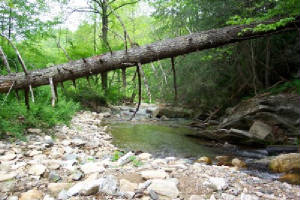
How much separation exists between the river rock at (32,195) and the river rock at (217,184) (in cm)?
174

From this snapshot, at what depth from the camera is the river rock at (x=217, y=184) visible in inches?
84.6

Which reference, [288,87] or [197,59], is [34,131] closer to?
[197,59]

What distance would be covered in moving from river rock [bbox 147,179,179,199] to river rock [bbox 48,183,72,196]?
0.89 m

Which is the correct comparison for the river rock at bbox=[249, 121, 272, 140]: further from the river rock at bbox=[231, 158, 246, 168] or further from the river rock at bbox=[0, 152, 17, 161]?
the river rock at bbox=[0, 152, 17, 161]

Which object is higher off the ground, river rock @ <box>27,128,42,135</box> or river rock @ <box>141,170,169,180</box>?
river rock @ <box>27,128,42,135</box>

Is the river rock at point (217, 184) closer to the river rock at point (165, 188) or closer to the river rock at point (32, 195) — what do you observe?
the river rock at point (165, 188)

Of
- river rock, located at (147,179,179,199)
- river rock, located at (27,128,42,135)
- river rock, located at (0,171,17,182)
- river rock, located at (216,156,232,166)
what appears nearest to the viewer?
river rock, located at (147,179,179,199)

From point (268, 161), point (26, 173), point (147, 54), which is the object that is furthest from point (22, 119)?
point (268, 161)

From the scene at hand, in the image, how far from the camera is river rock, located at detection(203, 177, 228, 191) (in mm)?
2148

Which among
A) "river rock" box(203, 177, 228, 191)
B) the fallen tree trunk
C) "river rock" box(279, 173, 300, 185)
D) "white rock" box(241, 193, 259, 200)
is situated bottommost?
"river rock" box(279, 173, 300, 185)

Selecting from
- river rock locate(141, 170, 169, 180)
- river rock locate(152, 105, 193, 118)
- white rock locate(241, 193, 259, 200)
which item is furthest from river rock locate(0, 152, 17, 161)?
river rock locate(152, 105, 193, 118)

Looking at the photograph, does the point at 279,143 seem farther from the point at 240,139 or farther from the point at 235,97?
the point at 235,97

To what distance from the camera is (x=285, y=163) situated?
371 cm

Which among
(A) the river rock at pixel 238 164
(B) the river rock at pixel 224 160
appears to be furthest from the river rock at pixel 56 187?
(A) the river rock at pixel 238 164
